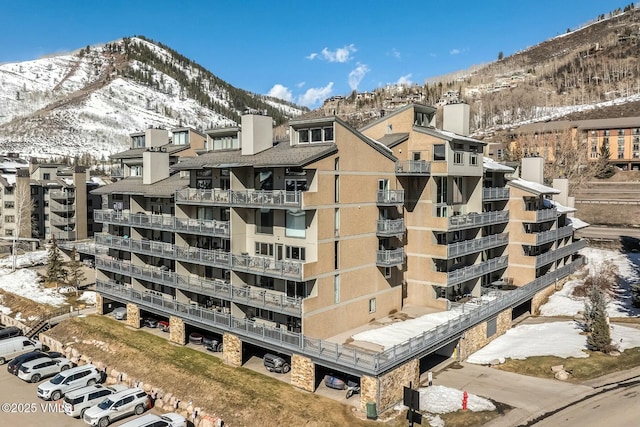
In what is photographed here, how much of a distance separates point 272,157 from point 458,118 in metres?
25.5

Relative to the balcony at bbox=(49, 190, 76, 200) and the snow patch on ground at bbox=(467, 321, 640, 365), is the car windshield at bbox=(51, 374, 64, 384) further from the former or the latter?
the balcony at bbox=(49, 190, 76, 200)

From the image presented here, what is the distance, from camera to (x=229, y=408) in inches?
1272

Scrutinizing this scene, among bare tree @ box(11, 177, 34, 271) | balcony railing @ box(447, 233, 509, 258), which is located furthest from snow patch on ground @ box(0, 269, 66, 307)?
Result: balcony railing @ box(447, 233, 509, 258)

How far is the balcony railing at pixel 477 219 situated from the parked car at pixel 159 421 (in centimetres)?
2833

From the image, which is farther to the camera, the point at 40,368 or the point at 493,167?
the point at 493,167

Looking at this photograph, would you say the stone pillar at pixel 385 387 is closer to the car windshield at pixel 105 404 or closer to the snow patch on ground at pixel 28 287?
the car windshield at pixel 105 404

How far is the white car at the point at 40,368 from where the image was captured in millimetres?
40375

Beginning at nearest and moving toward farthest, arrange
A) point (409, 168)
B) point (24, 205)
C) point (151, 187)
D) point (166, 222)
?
point (409, 168), point (166, 222), point (151, 187), point (24, 205)

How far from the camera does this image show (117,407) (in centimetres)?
3341

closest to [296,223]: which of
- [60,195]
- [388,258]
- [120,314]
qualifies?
[388,258]

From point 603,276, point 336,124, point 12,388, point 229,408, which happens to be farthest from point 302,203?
point 603,276

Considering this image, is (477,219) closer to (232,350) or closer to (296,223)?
(296,223)

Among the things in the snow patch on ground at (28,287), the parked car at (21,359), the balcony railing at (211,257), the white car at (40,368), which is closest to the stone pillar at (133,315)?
the balcony railing at (211,257)

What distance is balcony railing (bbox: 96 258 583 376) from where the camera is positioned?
30.8m
